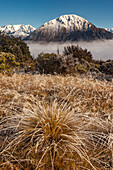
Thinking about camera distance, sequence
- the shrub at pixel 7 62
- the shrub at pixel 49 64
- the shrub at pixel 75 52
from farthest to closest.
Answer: the shrub at pixel 75 52 < the shrub at pixel 49 64 < the shrub at pixel 7 62

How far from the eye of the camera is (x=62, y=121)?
6.42ft

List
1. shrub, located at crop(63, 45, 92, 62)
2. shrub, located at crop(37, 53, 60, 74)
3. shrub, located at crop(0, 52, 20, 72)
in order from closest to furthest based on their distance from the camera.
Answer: shrub, located at crop(0, 52, 20, 72) → shrub, located at crop(37, 53, 60, 74) → shrub, located at crop(63, 45, 92, 62)

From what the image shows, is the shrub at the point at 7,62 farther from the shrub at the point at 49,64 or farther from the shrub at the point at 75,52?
the shrub at the point at 75,52

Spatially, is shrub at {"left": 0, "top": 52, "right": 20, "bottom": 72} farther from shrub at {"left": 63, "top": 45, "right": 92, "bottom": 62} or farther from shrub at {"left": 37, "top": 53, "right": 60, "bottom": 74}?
shrub at {"left": 63, "top": 45, "right": 92, "bottom": 62}

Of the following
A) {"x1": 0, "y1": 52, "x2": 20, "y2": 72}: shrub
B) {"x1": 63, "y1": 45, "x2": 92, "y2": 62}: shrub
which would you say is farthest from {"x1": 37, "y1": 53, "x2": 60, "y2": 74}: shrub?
{"x1": 63, "y1": 45, "x2": 92, "y2": 62}: shrub

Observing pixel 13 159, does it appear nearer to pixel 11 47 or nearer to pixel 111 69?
pixel 11 47

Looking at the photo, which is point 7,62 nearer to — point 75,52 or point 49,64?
point 49,64

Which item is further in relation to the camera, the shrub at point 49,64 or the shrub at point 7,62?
the shrub at point 49,64

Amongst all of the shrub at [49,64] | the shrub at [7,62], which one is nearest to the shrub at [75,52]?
the shrub at [49,64]

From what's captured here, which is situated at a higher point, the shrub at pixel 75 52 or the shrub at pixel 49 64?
the shrub at pixel 75 52

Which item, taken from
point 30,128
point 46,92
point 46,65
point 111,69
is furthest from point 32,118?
point 111,69

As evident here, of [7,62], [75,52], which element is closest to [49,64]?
[7,62]

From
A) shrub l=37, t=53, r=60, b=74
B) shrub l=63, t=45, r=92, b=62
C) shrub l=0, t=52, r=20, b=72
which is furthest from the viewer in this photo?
shrub l=63, t=45, r=92, b=62

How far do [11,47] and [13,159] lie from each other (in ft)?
27.5
